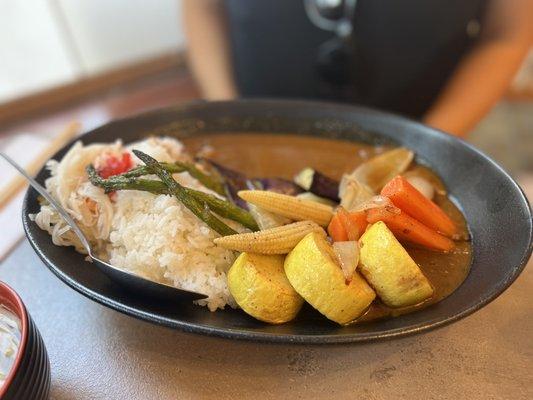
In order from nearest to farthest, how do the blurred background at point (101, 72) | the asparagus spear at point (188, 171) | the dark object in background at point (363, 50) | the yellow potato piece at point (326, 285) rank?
the yellow potato piece at point (326, 285), the asparagus spear at point (188, 171), the dark object in background at point (363, 50), the blurred background at point (101, 72)

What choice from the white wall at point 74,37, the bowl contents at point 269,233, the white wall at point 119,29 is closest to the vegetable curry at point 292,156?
the bowl contents at point 269,233

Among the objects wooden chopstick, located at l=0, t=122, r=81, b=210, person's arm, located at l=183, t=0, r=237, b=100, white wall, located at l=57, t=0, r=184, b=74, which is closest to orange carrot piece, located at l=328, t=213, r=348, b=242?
wooden chopstick, located at l=0, t=122, r=81, b=210

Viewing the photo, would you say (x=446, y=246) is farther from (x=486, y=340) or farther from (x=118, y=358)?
(x=118, y=358)

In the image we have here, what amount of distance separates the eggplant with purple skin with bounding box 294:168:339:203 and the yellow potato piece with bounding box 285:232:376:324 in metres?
0.33

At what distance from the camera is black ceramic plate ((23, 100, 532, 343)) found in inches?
34.3

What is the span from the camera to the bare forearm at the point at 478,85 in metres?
1.74

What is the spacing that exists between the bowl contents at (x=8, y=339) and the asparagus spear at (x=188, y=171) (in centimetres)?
38

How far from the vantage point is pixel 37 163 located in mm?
1475

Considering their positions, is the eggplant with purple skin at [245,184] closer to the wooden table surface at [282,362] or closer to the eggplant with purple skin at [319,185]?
the eggplant with purple skin at [319,185]

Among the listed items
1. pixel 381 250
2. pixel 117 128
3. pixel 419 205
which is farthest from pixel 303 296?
pixel 117 128

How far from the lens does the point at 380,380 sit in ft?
2.97

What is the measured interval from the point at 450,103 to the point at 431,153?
0.53 m

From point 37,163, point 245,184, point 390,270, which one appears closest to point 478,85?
point 245,184

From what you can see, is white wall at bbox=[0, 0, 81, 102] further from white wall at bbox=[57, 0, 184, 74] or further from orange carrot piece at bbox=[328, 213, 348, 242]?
orange carrot piece at bbox=[328, 213, 348, 242]
